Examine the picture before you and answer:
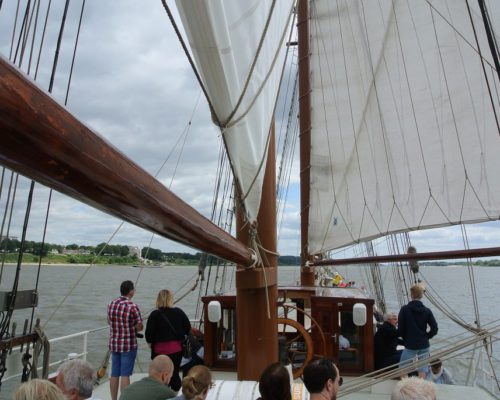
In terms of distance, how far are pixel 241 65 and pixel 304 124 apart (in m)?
5.87

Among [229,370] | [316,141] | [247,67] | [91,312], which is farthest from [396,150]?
[91,312]

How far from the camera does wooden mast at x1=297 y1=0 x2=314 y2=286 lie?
739 centimetres

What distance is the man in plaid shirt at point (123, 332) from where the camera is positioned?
3.95m

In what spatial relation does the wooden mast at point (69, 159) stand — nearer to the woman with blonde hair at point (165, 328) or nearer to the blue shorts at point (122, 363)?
the woman with blonde hair at point (165, 328)

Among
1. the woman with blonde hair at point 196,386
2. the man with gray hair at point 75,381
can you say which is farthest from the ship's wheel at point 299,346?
the man with gray hair at point 75,381

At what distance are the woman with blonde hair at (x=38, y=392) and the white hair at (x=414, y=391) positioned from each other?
4.18ft

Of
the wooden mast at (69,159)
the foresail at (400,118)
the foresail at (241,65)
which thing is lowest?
the wooden mast at (69,159)

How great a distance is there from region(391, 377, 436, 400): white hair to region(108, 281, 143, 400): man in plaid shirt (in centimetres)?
264

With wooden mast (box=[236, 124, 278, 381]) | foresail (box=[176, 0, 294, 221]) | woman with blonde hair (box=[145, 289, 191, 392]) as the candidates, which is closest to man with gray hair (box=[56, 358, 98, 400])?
wooden mast (box=[236, 124, 278, 381])

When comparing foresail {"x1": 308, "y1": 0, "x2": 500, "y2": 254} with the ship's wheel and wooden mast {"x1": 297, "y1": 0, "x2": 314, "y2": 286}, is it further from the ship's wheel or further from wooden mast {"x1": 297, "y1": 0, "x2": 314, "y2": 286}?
the ship's wheel

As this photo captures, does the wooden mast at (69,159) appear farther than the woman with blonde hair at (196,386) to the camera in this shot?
No

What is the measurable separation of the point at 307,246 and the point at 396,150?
329 centimetres

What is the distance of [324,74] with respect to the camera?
272 inches

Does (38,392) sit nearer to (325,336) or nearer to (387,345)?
(325,336)
